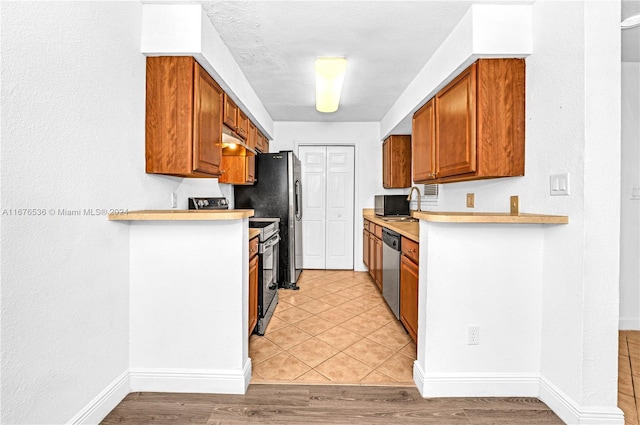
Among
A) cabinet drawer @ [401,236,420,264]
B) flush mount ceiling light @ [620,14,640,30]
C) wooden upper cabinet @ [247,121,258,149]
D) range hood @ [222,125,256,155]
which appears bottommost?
cabinet drawer @ [401,236,420,264]

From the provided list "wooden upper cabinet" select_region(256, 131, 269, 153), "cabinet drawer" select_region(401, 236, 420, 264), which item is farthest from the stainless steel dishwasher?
"wooden upper cabinet" select_region(256, 131, 269, 153)

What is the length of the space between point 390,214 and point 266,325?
6.97 feet

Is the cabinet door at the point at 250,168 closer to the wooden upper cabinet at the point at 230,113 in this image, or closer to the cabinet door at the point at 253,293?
the wooden upper cabinet at the point at 230,113

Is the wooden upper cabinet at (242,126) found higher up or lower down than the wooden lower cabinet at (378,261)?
higher up

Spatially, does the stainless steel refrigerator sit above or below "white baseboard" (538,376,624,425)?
above

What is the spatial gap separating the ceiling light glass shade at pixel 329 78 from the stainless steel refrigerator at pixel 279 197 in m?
0.93

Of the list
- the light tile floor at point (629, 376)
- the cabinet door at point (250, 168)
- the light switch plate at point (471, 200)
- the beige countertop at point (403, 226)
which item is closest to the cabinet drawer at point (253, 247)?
the beige countertop at point (403, 226)

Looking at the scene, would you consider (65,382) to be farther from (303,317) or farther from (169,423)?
(303,317)

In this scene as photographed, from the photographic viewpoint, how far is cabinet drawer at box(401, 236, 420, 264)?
2.33 m

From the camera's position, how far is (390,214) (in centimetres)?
421

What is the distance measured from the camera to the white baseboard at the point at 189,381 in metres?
1.91

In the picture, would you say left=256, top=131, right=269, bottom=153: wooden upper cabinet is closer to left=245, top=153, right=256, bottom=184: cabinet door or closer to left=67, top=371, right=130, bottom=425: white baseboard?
left=245, top=153, right=256, bottom=184: cabinet door

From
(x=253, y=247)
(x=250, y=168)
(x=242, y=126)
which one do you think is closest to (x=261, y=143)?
(x=250, y=168)

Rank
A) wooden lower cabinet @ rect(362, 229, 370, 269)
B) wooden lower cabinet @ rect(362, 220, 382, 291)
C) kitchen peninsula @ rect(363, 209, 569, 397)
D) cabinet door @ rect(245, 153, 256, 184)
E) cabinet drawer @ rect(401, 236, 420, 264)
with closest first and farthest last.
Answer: kitchen peninsula @ rect(363, 209, 569, 397) → cabinet drawer @ rect(401, 236, 420, 264) → cabinet door @ rect(245, 153, 256, 184) → wooden lower cabinet @ rect(362, 220, 382, 291) → wooden lower cabinet @ rect(362, 229, 370, 269)
